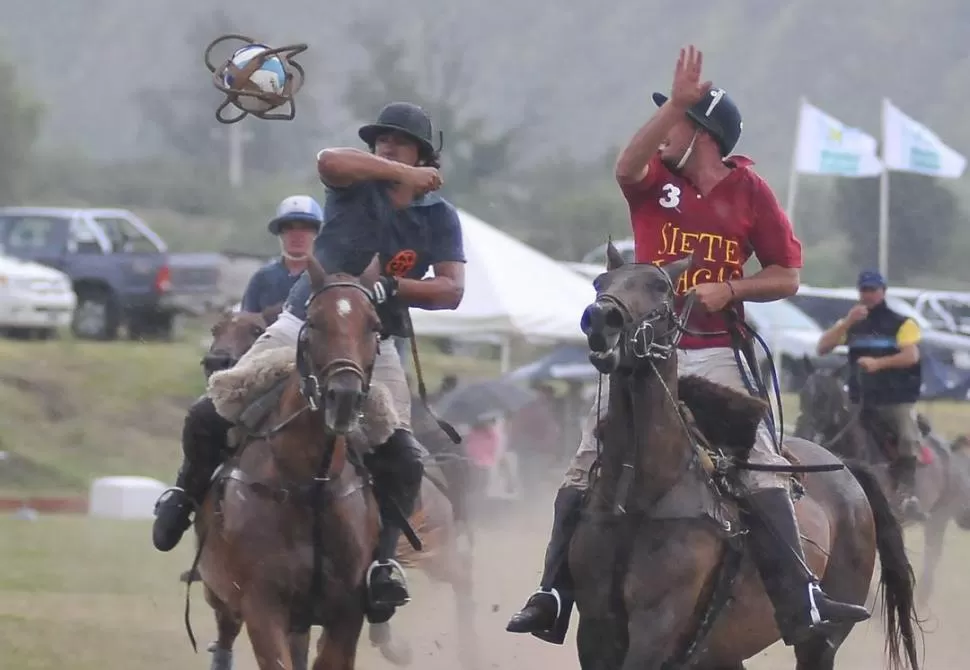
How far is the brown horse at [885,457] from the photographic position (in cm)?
1489

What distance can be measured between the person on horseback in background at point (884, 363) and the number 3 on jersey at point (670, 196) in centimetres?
797

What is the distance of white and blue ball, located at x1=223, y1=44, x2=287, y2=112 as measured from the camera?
776cm

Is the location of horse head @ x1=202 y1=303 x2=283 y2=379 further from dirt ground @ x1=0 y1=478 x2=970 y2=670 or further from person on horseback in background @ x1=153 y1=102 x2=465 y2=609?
dirt ground @ x1=0 y1=478 x2=970 y2=670

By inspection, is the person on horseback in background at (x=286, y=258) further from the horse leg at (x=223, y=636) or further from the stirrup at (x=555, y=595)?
the stirrup at (x=555, y=595)

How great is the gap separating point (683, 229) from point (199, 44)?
62.0m

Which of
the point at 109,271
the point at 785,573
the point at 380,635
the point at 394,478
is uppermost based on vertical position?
the point at 109,271

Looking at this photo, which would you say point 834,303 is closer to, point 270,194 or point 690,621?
point 270,194

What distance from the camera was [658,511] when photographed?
6836 mm

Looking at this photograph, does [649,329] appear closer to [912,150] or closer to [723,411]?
[723,411]

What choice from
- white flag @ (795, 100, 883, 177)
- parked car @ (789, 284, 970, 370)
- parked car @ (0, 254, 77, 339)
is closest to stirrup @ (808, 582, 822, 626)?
white flag @ (795, 100, 883, 177)

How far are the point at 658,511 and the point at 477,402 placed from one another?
1456 cm

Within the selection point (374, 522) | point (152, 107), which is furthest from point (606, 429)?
point (152, 107)

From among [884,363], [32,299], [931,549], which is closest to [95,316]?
[32,299]

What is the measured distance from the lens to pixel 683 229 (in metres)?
7.18
